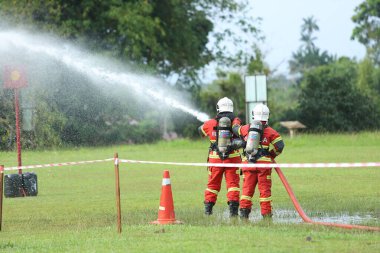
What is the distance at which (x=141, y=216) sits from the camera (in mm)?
13766

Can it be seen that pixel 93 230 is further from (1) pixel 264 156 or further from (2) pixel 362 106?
(2) pixel 362 106

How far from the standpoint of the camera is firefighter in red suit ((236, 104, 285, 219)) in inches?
500

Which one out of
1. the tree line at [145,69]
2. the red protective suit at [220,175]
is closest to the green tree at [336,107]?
the tree line at [145,69]

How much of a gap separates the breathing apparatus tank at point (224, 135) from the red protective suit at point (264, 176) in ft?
1.76

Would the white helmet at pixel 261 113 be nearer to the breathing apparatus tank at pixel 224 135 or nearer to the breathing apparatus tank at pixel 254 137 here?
the breathing apparatus tank at pixel 254 137

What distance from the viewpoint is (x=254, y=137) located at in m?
12.6

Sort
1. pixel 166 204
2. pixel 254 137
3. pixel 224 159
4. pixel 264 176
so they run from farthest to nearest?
pixel 224 159, pixel 264 176, pixel 254 137, pixel 166 204

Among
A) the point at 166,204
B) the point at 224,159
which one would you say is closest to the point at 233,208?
the point at 224,159

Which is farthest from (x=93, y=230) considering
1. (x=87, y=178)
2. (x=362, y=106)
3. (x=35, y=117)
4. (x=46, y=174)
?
(x=362, y=106)

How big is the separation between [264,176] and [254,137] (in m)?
0.59

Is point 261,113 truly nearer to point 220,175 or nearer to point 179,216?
point 220,175

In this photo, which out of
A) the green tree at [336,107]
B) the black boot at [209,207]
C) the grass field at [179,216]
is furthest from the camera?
the green tree at [336,107]

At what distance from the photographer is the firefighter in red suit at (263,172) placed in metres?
12.7

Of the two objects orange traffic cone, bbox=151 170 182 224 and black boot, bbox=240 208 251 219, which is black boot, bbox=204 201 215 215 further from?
orange traffic cone, bbox=151 170 182 224
